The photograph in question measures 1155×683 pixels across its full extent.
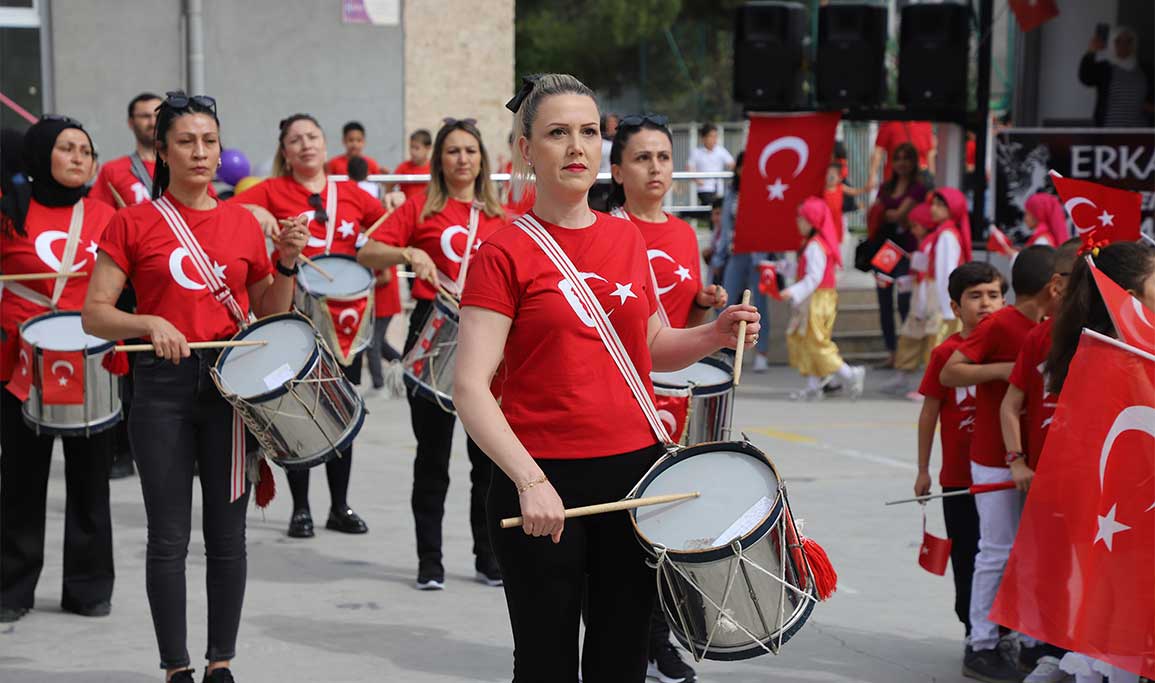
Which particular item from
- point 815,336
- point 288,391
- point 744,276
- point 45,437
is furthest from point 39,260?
point 744,276

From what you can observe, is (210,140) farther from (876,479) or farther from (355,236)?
(876,479)

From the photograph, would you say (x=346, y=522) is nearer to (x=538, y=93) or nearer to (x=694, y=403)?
(x=694, y=403)

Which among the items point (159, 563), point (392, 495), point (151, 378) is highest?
point (151, 378)

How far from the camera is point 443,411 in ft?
21.7

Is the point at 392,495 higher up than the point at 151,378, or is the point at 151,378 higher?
the point at 151,378

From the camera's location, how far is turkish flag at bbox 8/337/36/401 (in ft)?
19.4

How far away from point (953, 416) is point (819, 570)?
2.33 meters

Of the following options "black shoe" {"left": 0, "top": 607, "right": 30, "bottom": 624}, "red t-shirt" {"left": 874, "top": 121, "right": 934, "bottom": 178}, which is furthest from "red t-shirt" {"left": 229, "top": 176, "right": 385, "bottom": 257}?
"red t-shirt" {"left": 874, "top": 121, "right": 934, "bottom": 178}

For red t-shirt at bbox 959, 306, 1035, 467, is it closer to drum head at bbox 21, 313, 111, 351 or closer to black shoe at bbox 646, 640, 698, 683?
black shoe at bbox 646, 640, 698, 683

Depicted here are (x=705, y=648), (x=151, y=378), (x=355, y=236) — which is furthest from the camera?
(x=355, y=236)

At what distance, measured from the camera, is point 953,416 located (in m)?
5.62

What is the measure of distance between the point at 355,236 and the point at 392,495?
160cm

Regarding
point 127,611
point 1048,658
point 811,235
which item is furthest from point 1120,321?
point 811,235

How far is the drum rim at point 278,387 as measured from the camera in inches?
188
